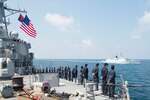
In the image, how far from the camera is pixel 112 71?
1051 cm

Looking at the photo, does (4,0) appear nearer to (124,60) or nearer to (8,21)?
(8,21)

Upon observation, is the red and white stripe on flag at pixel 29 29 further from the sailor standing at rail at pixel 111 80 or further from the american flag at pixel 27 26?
the sailor standing at rail at pixel 111 80

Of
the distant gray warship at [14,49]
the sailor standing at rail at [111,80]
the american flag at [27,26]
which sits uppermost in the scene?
the american flag at [27,26]

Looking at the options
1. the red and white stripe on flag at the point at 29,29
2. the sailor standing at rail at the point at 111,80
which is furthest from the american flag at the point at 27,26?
the sailor standing at rail at the point at 111,80

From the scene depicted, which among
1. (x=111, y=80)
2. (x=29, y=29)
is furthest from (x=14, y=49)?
(x=111, y=80)

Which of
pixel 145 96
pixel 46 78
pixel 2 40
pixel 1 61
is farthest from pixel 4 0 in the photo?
pixel 145 96

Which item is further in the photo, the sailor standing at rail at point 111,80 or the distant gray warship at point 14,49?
the distant gray warship at point 14,49

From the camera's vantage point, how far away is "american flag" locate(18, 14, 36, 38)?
20941mm

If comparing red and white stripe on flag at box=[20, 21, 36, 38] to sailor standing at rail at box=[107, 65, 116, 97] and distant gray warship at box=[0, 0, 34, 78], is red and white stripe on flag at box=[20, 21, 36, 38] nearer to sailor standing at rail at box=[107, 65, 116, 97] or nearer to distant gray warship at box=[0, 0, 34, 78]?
distant gray warship at box=[0, 0, 34, 78]

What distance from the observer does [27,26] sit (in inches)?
837

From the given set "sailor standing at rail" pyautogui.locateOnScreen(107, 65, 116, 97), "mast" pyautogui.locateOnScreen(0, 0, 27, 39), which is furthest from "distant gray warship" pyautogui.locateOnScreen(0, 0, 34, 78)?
"sailor standing at rail" pyautogui.locateOnScreen(107, 65, 116, 97)

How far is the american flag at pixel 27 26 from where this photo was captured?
2094cm

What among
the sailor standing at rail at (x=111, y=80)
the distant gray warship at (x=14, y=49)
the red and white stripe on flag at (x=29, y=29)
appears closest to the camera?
the sailor standing at rail at (x=111, y=80)

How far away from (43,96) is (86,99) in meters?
1.95
